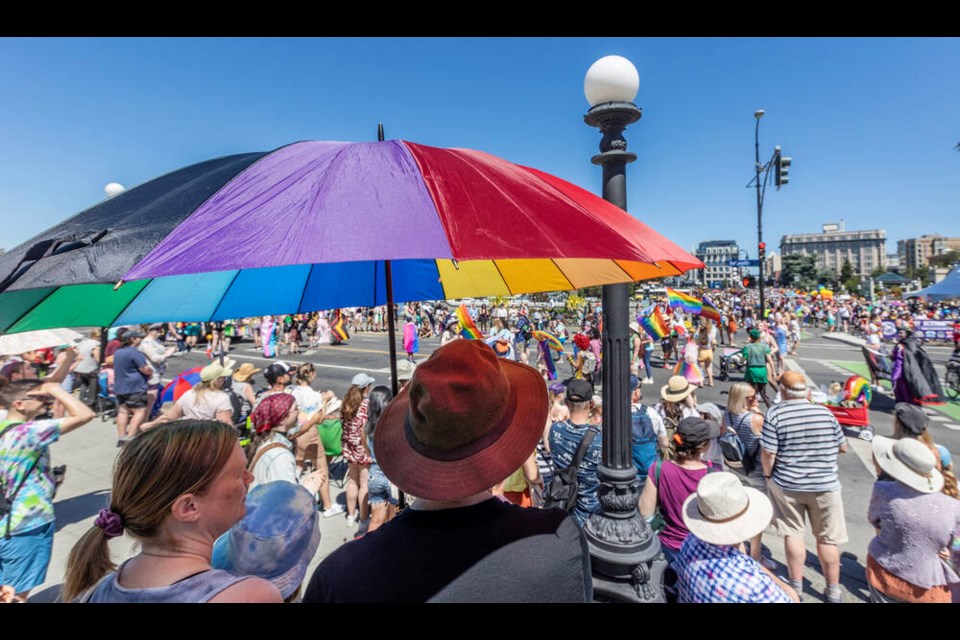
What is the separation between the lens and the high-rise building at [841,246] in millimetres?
151125

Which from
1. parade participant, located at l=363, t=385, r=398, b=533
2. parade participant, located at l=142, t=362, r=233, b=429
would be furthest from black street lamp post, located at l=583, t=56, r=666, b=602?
parade participant, located at l=142, t=362, r=233, b=429

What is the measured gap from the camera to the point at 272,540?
1.78m

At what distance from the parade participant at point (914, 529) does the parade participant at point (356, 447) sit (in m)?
4.25

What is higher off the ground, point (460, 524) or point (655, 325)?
point (460, 524)

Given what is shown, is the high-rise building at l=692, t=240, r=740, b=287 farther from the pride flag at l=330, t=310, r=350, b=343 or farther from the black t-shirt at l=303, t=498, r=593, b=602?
the black t-shirt at l=303, t=498, r=593, b=602

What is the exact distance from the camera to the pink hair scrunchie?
1.35 m

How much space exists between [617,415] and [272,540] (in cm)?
227

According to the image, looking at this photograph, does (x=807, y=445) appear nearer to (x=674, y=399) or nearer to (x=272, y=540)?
(x=674, y=399)

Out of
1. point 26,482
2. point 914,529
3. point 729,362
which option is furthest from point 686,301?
point 26,482

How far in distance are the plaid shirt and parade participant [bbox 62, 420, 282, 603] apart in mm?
1971
